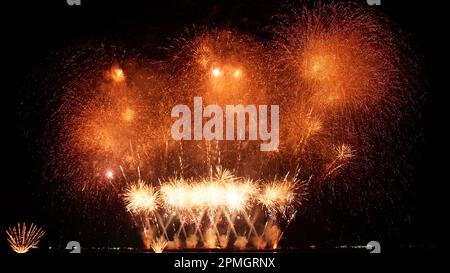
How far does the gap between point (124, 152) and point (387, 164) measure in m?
7.42

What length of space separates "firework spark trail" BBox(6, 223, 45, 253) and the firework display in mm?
46

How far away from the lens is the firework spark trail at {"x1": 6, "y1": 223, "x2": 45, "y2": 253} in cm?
1136

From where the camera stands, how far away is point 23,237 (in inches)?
475

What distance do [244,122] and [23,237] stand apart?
640 centimetres

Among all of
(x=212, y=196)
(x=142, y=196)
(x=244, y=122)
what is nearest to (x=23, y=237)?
(x=142, y=196)

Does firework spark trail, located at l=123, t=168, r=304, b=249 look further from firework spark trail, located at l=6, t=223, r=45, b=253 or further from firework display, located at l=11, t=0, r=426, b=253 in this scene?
firework spark trail, located at l=6, t=223, r=45, b=253

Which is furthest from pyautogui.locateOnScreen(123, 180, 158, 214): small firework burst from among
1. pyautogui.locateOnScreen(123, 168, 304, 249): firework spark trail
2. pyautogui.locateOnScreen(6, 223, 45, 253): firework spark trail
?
pyautogui.locateOnScreen(6, 223, 45, 253): firework spark trail

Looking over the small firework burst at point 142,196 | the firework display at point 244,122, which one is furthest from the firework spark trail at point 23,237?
the small firework burst at point 142,196

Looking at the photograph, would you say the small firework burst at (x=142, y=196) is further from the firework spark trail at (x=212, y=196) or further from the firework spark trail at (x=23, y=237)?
the firework spark trail at (x=23, y=237)

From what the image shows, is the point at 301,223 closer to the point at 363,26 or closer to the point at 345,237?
the point at 345,237

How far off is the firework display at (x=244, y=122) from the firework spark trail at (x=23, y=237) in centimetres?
5

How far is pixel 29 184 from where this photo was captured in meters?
13.1

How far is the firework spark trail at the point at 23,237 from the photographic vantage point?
11360mm
